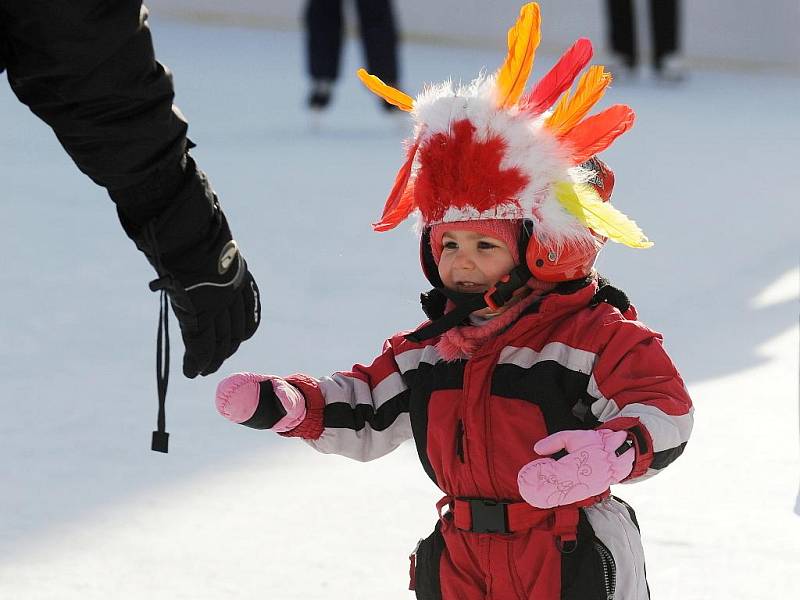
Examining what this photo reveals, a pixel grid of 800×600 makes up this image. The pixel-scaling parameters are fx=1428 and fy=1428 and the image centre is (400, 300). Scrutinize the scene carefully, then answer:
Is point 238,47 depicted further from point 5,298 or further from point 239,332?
point 239,332

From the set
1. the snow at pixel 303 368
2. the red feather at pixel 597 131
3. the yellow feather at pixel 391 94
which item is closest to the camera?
the red feather at pixel 597 131

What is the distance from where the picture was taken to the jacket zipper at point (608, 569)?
1725 millimetres

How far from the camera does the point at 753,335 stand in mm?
3766

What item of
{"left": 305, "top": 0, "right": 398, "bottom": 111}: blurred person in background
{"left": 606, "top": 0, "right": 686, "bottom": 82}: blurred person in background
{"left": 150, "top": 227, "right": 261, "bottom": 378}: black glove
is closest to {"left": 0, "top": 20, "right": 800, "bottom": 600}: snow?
{"left": 305, "top": 0, "right": 398, "bottom": 111}: blurred person in background

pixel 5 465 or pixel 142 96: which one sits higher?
pixel 142 96

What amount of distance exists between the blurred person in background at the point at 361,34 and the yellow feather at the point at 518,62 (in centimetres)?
422

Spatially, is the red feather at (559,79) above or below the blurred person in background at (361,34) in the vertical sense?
below

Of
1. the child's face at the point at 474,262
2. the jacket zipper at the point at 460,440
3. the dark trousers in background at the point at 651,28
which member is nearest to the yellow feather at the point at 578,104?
the child's face at the point at 474,262

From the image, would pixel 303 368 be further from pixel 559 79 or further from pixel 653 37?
pixel 653 37

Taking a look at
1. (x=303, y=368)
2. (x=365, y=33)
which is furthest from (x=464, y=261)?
(x=365, y=33)

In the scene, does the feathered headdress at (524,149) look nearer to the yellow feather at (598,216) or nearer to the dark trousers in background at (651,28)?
the yellow feather at (598,216)

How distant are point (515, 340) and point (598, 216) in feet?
0.60

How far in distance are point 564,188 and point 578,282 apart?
122 mm

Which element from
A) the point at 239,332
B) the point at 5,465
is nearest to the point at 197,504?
the point at 5,465
